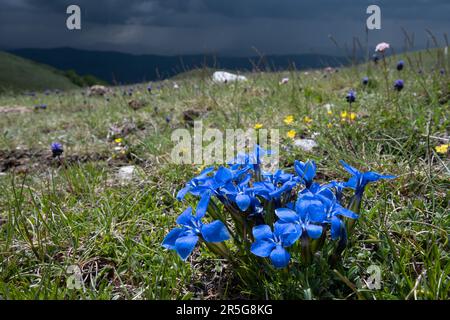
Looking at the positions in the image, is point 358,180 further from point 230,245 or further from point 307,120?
point 307,120

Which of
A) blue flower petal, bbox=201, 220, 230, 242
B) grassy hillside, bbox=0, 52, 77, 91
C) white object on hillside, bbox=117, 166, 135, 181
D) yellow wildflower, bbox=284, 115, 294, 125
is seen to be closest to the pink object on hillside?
yellow wildflower, bbox=284, 115, 294, 125

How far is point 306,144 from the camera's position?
10.8 feet

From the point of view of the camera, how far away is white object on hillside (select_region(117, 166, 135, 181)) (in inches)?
126

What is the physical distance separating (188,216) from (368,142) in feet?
6.52

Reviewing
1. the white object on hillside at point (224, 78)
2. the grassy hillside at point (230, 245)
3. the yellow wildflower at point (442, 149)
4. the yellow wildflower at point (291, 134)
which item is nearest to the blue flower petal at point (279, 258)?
the grassy hillside at point (230, 245)

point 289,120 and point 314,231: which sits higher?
point 289,120

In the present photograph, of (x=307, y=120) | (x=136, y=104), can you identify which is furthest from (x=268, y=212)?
(x=136, y=104)

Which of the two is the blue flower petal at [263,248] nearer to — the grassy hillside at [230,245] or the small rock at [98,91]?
the grassy hillside at [230,245]

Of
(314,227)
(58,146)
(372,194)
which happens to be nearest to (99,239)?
(58,146)

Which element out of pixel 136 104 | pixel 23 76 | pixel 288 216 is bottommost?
pixel 288 216

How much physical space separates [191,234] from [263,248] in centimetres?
28

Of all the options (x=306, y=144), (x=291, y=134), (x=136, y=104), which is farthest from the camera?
(x=136, y=104)

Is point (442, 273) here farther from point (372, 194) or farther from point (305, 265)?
point (372, 194)

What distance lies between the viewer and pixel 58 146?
3.12m
